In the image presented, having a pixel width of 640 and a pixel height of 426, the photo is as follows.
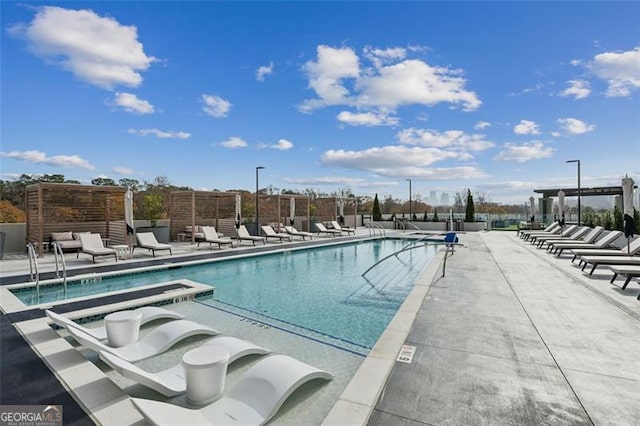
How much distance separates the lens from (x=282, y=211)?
20422 mm

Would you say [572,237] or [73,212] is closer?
[73,212]

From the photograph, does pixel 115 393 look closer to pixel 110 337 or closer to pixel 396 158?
pixel 110 337

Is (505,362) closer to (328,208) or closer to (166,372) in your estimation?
A: (166,372)

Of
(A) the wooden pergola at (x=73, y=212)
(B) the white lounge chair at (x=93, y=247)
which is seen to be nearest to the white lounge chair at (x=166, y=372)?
(B) the white lounge chair at (x=93, y=247)

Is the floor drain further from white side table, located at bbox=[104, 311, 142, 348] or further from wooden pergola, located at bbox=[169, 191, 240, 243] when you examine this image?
wooden pergola, located at bbox=[169, 191, 240, 243]

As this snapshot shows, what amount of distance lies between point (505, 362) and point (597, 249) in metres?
8.55

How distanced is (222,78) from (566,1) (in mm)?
12518

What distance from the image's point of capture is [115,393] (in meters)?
2.72

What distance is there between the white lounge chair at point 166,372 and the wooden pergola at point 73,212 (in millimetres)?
9820

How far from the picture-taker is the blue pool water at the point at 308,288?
5.19m

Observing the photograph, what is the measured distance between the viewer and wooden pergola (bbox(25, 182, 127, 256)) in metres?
10.7

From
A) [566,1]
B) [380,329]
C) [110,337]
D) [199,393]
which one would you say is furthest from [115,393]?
[566,1]

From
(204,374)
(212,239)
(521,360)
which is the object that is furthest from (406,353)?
(212,239)

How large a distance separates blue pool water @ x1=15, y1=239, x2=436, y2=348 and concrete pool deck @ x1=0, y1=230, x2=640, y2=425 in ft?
2.57
